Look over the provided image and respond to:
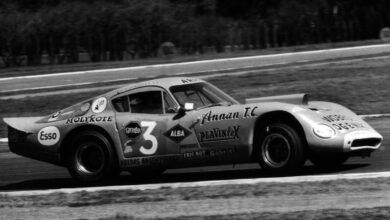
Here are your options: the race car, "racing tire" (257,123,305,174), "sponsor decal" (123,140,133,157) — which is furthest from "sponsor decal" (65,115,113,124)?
"racing tire" (257,123,305,174)

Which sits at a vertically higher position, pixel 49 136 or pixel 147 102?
pixel 147 102

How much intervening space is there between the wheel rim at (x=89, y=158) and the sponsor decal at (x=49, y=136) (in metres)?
0.32

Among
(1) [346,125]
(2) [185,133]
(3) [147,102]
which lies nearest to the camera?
(1) [346,125]

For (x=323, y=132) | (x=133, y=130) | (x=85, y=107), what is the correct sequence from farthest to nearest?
1. (x=85, y=107)
2. (x=133, y=130)
3. (x=323, y=132)

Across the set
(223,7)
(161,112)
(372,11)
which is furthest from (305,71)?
(223,7)

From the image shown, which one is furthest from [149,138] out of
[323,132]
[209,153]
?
[323,132]

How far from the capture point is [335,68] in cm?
1930

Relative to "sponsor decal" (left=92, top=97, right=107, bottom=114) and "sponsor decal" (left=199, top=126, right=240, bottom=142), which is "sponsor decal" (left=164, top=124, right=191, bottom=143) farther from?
"sponsor decal" (left=92, top=97, right=107, bottom=114)

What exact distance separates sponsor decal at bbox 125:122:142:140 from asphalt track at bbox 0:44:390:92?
38.0 ft

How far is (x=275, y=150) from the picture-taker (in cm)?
863

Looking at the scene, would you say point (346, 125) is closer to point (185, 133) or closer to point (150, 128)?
point (185, 133)

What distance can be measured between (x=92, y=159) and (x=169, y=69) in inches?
456

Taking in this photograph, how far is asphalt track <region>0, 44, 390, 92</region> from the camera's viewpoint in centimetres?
2078

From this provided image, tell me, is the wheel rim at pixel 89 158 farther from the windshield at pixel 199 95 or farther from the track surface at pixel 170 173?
the windshield at pixel 199 95
